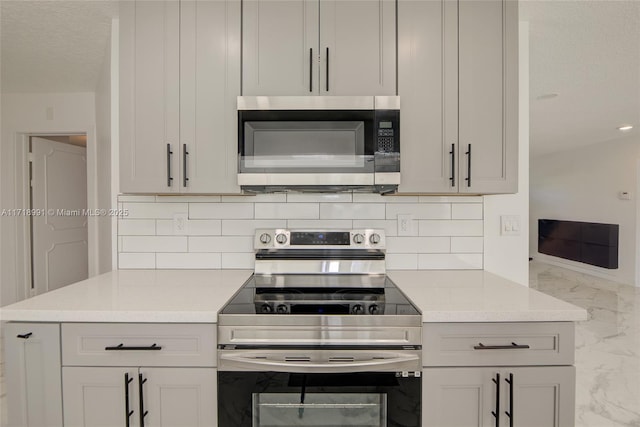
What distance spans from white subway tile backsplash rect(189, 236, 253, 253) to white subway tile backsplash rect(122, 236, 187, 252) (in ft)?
0.18

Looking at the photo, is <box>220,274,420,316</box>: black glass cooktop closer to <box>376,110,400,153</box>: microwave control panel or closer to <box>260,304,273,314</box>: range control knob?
<box>260,304,273,314</box>: range control knob

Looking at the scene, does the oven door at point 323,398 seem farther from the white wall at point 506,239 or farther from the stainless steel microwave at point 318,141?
the white wall at point 506,239

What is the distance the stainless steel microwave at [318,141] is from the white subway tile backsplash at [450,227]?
1.58 ft

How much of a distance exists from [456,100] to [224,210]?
1.30 metres

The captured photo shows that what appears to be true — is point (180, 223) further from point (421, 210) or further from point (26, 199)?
point (26, 199)

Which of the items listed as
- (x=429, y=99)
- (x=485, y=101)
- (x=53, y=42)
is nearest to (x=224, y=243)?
(x=429, y=99)

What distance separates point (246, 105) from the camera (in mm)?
1520

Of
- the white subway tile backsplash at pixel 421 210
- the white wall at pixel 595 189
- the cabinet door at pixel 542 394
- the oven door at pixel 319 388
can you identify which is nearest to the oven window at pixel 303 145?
the white subway tile backsplash at pixel 421 210

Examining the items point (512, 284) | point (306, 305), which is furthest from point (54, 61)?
point (512, 284)

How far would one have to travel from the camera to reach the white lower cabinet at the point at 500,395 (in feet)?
3.97

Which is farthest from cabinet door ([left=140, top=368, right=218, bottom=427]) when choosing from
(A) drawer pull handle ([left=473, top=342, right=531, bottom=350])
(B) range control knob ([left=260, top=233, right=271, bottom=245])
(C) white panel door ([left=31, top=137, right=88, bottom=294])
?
(C) white panel door ([left=31, top=137, right=88, bottom=294])

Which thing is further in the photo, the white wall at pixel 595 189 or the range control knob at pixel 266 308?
the white wall at pixel 595 189

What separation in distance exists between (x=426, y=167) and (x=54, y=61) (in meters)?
2.65

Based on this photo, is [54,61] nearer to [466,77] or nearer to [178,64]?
[178,64]
